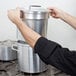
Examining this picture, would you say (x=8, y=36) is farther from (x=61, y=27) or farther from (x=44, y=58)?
(x=44, y=58)

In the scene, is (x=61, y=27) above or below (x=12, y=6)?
below

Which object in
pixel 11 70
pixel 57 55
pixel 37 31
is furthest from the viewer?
pixel 11 70

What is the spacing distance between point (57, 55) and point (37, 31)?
0.28 metres

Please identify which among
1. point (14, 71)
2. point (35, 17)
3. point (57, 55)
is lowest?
point (14, 71)

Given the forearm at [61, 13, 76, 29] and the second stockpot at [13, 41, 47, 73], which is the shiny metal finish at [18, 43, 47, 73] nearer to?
the second stockpot at [13, 41, 47, 73]

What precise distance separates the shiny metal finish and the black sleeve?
273 mm

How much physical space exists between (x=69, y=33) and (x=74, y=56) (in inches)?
26.8

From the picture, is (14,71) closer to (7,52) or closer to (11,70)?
(11,70)

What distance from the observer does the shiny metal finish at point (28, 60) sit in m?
0.97

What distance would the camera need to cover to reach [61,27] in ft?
4.40

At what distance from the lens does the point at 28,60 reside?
0.98 metres

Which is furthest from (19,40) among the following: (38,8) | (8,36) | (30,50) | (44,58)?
(8,36)

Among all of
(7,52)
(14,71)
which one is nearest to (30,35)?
(14,71)

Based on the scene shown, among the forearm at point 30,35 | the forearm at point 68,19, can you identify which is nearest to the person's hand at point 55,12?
the forearm at point 68,19
